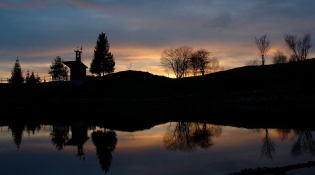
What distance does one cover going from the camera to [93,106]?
6338cm

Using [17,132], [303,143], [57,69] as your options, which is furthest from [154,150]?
[57,69]

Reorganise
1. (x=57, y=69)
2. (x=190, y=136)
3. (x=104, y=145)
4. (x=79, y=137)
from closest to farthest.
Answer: (x=104, y=145)
(x=190, y=136)
(x=79, y=137)
(x=57, y=69)

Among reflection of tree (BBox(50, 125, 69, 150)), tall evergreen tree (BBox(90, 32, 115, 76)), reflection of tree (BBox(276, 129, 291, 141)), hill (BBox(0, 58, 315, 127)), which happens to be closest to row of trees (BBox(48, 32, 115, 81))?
tall evergreen tree (BBox(90, 32, 115, 76))

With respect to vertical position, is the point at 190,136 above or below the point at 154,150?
above

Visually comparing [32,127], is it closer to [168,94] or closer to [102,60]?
[168,94]

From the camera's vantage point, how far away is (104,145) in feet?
84.1

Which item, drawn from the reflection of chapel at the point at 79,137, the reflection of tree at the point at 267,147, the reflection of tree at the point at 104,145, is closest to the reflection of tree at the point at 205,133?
the reflection of tree at the point at 267,147

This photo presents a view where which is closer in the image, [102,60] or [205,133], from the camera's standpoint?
[205,133]

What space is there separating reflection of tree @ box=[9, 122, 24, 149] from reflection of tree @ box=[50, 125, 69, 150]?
8.68 feet

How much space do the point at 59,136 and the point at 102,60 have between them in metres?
65.4

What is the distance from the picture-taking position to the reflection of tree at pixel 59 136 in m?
26.9

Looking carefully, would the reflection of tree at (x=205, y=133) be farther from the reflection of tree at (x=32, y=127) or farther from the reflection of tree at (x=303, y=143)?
the reflection of tree at (x=32, y=127)

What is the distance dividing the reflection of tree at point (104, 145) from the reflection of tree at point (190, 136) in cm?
403

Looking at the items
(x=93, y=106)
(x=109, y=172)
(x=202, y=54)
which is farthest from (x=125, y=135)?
(x=202, y=54)
